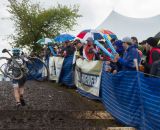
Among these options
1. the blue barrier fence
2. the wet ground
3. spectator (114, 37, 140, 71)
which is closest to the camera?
the blue barrier fence

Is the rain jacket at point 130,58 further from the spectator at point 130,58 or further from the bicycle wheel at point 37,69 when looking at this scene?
the bicycle wheel at point 37,69

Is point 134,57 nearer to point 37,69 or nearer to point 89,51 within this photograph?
point 89,51

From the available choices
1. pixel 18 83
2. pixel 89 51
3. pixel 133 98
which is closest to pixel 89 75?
pixel 89 51

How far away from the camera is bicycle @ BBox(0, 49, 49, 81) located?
14422mm

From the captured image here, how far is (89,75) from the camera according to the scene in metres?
14.6

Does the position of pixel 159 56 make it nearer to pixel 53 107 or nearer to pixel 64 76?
pixel 53 107

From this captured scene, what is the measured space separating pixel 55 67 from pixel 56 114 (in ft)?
32.7

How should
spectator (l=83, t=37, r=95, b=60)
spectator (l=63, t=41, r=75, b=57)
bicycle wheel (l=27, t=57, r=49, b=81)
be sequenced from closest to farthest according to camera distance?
spectator (l=83, t=37, r=95, b=60)
spectator (l=63, t=41, r=75, b=57)
bicycle wheel (l=27, t=57, r=49, b=81)

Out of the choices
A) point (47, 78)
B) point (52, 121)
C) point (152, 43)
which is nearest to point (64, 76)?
point (47, 78)

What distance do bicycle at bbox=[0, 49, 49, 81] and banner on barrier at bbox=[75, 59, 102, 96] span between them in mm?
1762

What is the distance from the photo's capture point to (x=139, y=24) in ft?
76.8

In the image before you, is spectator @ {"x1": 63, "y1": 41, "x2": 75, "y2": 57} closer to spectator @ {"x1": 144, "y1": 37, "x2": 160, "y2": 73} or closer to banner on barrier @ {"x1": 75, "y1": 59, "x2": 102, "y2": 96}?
banner on barrier @ {"x1": 75, "y1": 59, "x2": 102, "y2": 96}

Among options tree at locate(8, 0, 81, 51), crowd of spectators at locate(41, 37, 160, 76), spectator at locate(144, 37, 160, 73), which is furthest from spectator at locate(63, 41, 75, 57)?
tree at locate(8, 0, 81, 51)

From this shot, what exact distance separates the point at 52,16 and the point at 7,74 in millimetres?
36968
